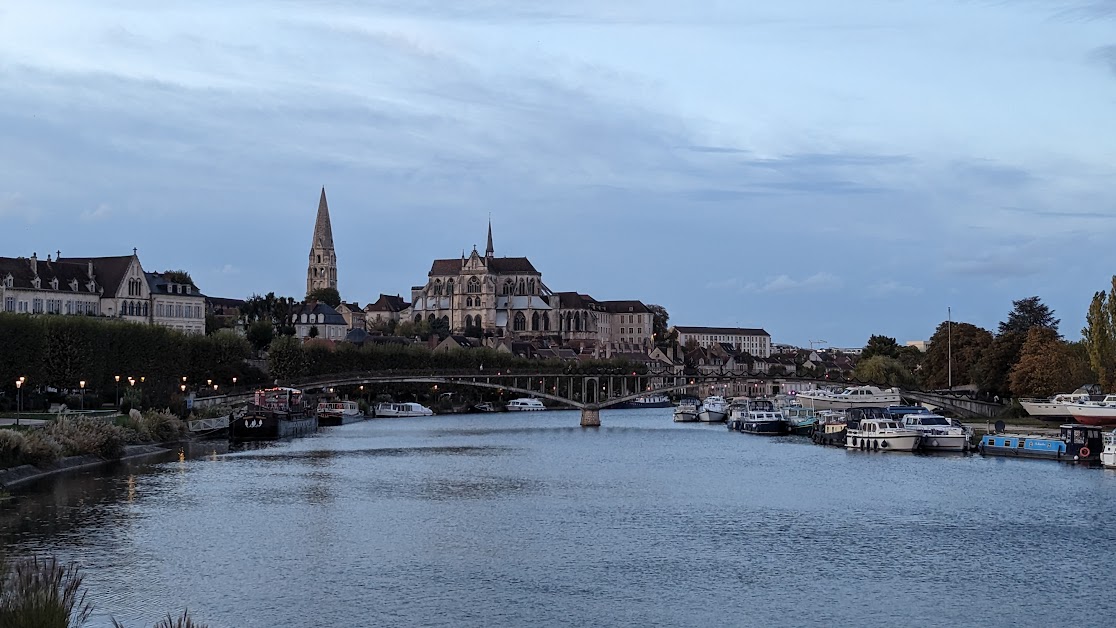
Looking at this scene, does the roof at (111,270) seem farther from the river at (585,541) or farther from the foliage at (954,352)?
the foliage at (954,352)

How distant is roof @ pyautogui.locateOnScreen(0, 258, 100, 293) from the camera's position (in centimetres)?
10956

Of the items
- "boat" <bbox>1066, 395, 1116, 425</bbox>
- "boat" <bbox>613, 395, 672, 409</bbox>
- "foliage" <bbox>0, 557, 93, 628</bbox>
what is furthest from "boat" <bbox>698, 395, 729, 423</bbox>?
"foliage" <bbox>0, 557, 93, 628</bbox>

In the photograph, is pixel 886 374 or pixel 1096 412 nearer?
pixel 1096 412

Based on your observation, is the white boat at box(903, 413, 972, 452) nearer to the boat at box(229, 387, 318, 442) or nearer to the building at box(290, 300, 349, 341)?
the boat at box(229, 387, 318, 442)

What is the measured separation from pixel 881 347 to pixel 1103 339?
76386mm

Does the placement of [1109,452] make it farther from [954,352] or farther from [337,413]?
[337,413]

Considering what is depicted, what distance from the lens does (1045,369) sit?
92750 mm

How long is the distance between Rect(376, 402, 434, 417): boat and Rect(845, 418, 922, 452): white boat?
63978mm

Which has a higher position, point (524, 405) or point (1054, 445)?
point (524, 405)

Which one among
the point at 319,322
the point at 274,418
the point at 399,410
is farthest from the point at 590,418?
the point at 319,322

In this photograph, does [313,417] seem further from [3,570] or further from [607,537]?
[3,570]

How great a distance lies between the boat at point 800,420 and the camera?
103 meters

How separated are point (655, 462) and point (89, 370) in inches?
1525

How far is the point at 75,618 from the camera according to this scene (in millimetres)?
28562
